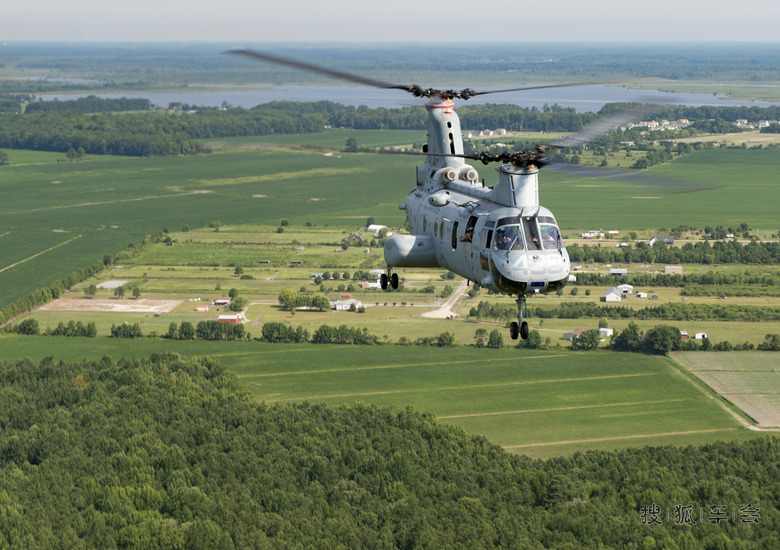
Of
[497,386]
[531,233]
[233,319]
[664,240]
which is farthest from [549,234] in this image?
[664,240]

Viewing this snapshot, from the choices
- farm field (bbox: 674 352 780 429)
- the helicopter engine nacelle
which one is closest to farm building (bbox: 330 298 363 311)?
farm field (bbox: 674 352 780 429)

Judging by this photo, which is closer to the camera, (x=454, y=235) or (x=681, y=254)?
(x=454, y=235)

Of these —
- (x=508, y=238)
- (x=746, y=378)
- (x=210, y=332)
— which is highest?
(x=508, y=238)

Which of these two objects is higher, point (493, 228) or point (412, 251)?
point (493, 228)

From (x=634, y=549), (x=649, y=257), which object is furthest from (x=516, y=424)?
(x=649, y=257)

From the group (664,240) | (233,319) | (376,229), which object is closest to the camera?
(233,319)

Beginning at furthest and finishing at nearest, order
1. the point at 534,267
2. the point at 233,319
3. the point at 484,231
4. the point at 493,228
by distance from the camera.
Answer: the point at 233,319
the point at 484,231
the point at 493,228
the point at 534,267

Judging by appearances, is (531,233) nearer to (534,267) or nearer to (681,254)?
(534,267)

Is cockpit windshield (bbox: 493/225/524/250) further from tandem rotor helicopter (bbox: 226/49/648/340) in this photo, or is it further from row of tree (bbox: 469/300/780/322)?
row of tree (bbox: 469/300/780/322)
